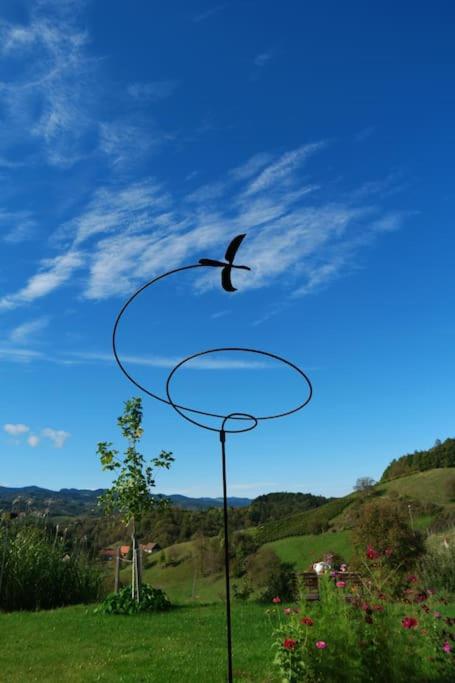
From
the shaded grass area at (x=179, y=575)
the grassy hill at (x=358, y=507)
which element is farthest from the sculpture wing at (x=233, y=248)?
the grassy hill at (x=358, y=507)

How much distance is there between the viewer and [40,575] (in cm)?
1152

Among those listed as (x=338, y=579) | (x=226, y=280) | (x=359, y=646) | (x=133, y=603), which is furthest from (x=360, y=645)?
(x=133, y=603)

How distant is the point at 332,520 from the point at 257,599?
23.0 meters

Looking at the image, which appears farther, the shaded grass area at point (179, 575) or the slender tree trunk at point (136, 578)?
the shaded grass area at point (179, 575)

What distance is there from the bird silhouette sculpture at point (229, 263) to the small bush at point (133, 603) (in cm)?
793

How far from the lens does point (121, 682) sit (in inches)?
225

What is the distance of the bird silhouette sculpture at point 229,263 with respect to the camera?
4047mm

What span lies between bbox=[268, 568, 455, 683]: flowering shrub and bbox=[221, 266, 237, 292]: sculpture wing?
2.98 m

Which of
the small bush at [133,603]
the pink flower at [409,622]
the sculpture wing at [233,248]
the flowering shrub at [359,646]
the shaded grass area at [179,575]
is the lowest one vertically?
the shaded grass area at [179,575]

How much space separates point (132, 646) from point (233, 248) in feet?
19.1

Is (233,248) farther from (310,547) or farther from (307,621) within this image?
(310,547)

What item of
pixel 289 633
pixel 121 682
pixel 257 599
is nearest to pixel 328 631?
pixel 289 633

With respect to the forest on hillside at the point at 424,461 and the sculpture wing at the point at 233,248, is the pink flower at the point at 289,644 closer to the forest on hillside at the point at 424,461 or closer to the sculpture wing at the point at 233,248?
the sculpture wing at the point at 233,248

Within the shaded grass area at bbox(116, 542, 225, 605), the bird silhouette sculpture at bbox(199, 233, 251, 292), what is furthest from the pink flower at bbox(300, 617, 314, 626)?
the shaded grass area at bbox(116, 542, 225, 605)
